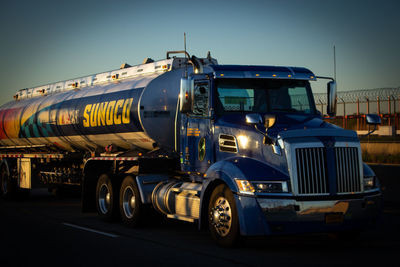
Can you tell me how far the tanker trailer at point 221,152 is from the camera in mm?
9492

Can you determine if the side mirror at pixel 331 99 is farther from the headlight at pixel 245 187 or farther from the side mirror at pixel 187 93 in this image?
the headlight at pixel 245 187

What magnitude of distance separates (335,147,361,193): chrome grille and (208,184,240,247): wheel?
5.47 ft

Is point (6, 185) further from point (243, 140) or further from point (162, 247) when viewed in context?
point (243, 140)

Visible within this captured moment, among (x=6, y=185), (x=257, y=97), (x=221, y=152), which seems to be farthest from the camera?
(x=6, y=185)

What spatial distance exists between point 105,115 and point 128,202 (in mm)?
2579

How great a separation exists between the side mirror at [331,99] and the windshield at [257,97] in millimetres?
469

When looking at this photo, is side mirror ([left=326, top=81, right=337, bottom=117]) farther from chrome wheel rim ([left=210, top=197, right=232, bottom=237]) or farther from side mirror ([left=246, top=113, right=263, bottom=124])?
chrome wheel rim ([left=210, top=197, right=232, bottom=237])

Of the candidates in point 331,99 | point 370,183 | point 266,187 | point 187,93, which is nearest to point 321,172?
point 266,187

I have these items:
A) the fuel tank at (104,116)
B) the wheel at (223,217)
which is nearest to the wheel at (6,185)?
the fuel tank at (104,116)

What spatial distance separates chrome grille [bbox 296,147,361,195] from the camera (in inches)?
373

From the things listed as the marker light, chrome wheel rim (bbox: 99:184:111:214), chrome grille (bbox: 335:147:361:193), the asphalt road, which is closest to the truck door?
the marker light

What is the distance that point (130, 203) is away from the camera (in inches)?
538

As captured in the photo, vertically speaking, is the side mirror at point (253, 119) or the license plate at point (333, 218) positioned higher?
the side mirror at point (253, 119)

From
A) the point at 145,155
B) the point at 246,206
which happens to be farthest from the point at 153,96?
the point at 246,206
